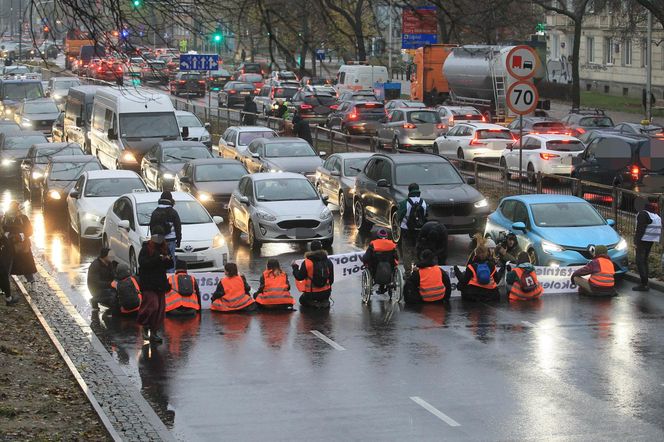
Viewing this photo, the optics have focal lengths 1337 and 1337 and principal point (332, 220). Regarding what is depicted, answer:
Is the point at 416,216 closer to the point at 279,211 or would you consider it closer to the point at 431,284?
the point at 431,284

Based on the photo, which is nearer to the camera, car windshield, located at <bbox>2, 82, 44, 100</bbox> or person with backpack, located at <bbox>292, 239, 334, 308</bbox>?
person with backpack, located at <bbox>292, 239, 334, 308</bbox>

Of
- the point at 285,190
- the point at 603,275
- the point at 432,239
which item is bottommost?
the point at 603,275

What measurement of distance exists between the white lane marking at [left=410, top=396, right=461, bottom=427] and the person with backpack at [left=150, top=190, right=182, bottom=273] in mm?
8858

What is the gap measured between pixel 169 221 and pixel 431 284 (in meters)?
4.77

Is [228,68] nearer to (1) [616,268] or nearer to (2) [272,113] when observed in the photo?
(2) [272,113]

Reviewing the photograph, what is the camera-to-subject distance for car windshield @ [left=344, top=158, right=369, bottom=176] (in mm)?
31938

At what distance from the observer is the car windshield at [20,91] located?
198 feet

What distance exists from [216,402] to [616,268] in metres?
10.3

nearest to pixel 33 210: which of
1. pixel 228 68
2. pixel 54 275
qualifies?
pixel 54 275

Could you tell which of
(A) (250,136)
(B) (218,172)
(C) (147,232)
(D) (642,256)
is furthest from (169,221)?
(A) (250,136)

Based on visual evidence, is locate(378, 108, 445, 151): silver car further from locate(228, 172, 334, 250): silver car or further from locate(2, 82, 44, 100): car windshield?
locate(2, 82, 44, 100): car windshield

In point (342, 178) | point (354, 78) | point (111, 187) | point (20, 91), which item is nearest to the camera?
point (111, 187)

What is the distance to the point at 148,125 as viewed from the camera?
1560 inches

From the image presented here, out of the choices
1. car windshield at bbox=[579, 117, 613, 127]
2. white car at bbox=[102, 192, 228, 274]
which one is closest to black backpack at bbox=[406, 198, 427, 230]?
white car at bbox=[102, 192, 228, 274]
